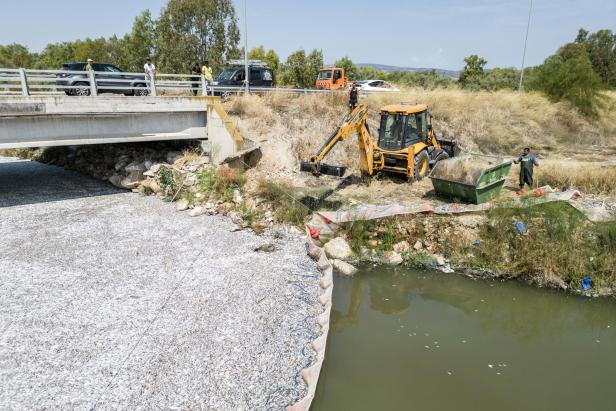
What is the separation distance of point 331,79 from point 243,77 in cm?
574

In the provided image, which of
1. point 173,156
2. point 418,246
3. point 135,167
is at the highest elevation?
point 173,156

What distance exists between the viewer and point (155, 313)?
766 centimetres

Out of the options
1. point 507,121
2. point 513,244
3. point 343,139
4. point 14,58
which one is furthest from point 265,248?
point 14,58

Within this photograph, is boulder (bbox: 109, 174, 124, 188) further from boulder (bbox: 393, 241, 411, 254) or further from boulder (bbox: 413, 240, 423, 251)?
boulder (bbox: 413, 240, 423, 251)

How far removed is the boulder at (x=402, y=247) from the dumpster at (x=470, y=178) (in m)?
2.28

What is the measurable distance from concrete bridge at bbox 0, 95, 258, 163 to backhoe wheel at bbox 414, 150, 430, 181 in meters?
6.02

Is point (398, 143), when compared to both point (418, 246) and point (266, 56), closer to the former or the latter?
point (418, 246)

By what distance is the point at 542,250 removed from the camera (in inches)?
372

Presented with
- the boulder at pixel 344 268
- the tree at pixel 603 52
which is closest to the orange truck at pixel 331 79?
the boulder at pixel 344 268

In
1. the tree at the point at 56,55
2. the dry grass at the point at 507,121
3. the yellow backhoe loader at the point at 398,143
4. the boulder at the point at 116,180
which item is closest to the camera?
the yellow backhoe loader at the point at 398,143

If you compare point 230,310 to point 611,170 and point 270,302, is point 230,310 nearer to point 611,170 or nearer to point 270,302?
point 270,302

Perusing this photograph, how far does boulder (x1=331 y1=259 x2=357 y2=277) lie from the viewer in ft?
32.3

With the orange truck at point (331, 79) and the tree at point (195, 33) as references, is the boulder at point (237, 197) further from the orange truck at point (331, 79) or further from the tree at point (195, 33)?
the tree at point (195, 33)

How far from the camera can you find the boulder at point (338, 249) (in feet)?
34.2
